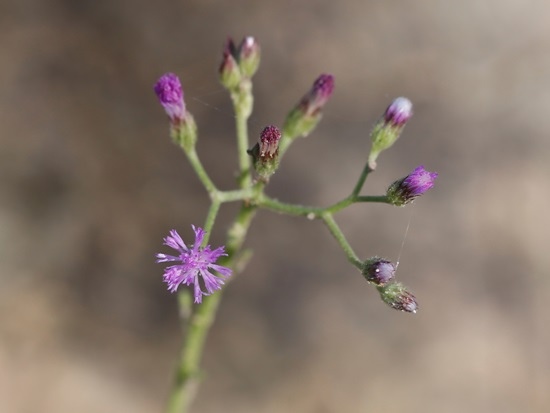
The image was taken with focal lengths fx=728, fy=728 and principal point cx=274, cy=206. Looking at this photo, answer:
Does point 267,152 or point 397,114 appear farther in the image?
point 397,114

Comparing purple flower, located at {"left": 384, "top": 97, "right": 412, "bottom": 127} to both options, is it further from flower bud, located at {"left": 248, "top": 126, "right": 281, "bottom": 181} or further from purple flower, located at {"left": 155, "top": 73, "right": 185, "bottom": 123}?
purple flower, located at {"left": 155, "top": 73, "right": 185, "bottom": 123}

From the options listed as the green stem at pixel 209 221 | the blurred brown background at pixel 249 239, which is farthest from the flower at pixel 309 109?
the blurred brown background at pixel 249 239

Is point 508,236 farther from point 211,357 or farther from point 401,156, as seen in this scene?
point 211,357

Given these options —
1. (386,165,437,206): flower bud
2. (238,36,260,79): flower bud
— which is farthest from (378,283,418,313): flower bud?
(238,36,260,79): flower bud

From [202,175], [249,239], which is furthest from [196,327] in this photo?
[249,239]

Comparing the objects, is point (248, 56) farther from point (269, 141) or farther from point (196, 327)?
point (196, 327)

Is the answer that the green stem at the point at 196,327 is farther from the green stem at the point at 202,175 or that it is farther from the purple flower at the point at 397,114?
the purple flower at the point at 397,114

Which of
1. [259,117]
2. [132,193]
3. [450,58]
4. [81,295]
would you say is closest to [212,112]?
[259,117]
